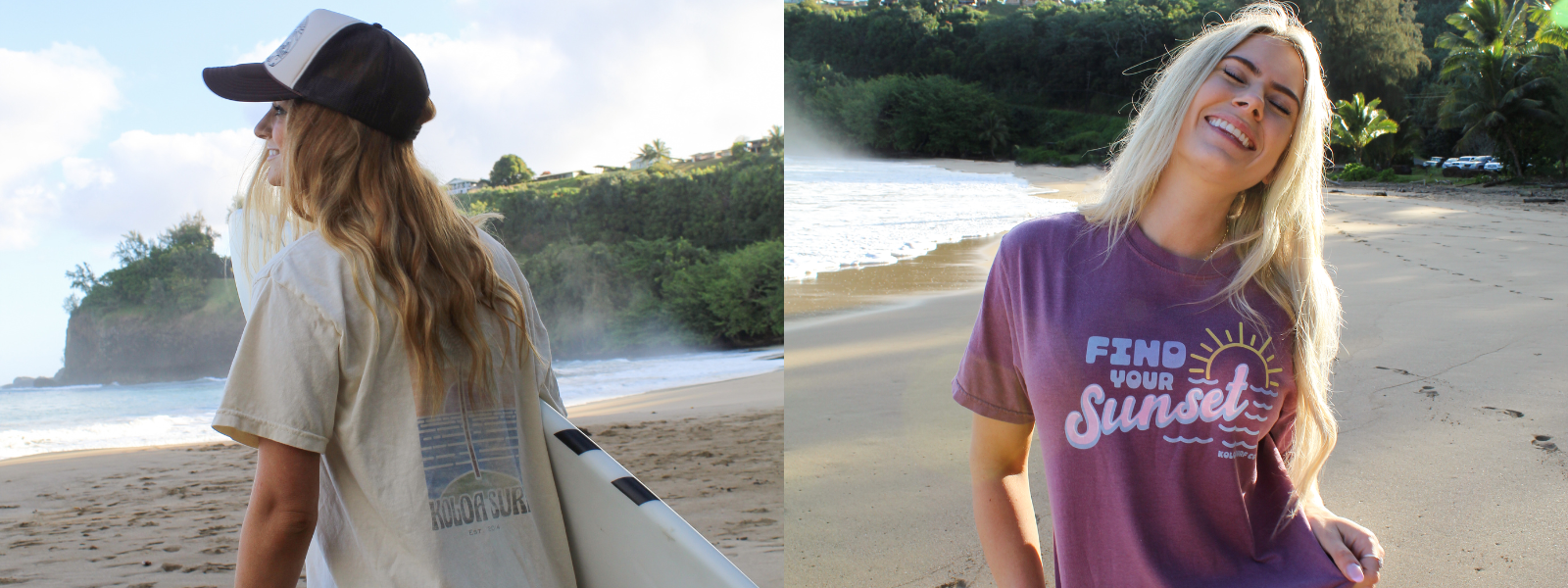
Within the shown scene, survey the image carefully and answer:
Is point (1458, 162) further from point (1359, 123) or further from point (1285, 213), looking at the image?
point (1285, 213)

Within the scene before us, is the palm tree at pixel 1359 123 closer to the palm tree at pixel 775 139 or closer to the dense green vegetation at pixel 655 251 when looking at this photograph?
the palm tree at pixel 775 139

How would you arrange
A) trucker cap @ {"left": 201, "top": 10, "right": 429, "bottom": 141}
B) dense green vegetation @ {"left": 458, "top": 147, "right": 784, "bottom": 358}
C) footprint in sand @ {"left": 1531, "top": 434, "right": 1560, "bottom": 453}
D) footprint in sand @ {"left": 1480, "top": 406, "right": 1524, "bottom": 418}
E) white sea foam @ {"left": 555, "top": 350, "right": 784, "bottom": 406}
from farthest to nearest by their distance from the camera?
dense green vegetation @ {"left": 458, "top": 147, "right": 784, "bottom": 358}
white sea foam @ {"left": 555, "top": 350, "right": 784, "bottom": 406}
footprint in sand @ {"left": 1480, "top": 406, "right": 1524, "bottom": 418}
footprint in sand @ {"left": 1531, "top": 434, "right": 1560, "bottom": 453}
trucker cap @ {"left": 201, "top": 10, "right": 429, "bottom": 141}

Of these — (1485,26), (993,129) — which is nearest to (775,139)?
(1485,26)

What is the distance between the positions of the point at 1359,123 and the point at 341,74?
20.6 metres

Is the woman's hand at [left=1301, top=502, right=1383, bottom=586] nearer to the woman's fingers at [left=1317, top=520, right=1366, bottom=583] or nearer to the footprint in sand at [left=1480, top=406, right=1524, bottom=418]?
the woman's fingers at [left=1317, top=520, right=1366, bottom=583]

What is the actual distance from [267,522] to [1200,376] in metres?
0.86

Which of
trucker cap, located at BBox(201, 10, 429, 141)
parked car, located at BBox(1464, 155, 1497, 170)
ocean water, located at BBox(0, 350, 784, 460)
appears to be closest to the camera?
trucker cap, located at BBox(201, 10, 429, 141)

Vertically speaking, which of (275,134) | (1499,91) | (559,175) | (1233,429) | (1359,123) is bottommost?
(1233,429)

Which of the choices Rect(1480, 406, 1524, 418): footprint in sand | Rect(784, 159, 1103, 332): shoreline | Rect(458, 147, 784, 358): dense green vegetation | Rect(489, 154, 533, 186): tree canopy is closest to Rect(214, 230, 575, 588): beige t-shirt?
Rect(1480, 406, 1524, 418): footprint in sand

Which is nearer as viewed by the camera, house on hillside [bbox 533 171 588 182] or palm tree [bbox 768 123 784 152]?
house on hillside [bbox 533 171 588 182]

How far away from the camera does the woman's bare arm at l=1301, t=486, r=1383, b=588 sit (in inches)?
30.2

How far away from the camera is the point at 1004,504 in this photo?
2.99ft

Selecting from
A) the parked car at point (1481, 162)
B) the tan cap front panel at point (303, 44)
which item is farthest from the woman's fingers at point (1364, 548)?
the parked car at point (1481, 162)

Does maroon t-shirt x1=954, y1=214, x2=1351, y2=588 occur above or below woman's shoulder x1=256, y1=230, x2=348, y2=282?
below
